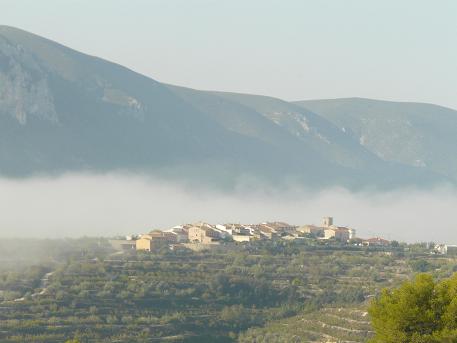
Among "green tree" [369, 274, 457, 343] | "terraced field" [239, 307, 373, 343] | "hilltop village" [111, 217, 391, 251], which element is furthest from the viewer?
"hilltop village" [111, 217, 391, 251]

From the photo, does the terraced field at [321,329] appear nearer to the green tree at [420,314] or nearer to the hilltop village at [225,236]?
the green tree at [420,314]

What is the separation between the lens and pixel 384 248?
14038cm

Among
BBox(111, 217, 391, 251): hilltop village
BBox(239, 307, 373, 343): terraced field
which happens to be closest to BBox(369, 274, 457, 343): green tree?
BBox(239, 307, 373, 343): terraced field

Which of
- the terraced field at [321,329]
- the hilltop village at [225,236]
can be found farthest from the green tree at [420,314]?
the hilltop village at [225,236]

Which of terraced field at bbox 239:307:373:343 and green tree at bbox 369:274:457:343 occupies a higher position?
green tree at bbox 369:274:457:343

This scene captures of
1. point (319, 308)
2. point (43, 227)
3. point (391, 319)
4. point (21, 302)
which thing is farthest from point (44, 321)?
point (43, 227)

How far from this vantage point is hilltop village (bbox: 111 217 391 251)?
132 metres

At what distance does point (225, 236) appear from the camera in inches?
5536

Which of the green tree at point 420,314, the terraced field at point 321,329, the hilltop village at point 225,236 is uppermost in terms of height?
the hilltop village at point 225,236

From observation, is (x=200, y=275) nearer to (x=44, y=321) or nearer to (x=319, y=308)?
(x=319, y=308)

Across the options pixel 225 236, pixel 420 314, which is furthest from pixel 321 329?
pixel 225 236

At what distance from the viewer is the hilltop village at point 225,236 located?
132500 mm

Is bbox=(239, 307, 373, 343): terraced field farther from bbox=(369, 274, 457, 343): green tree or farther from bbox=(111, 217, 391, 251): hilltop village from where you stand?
bbox=(111, 217, 391, 251): hilltop village

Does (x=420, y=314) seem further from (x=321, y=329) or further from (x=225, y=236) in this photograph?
(x=225, y=236)
